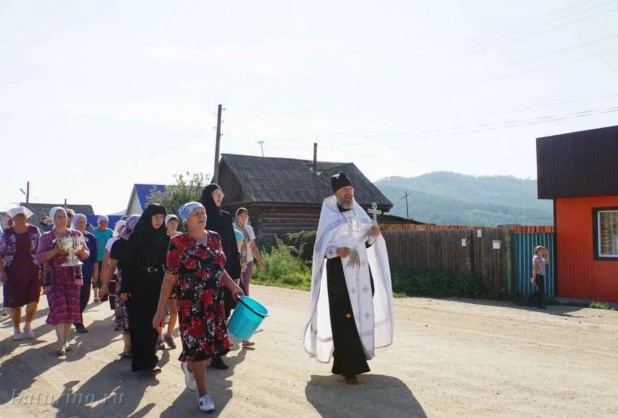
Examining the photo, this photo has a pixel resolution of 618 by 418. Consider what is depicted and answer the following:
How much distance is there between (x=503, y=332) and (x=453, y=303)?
4469mm

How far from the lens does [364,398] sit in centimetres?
555

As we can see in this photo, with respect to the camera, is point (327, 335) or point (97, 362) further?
point (97, 362)

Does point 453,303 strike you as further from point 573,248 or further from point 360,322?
point 360,322

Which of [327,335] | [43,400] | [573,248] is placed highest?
[573,248]

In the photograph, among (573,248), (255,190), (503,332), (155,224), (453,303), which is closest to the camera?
(155,224)

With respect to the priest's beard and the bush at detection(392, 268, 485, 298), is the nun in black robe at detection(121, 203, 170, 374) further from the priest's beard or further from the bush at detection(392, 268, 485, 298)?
the bush at detection(392, 268, 485, 298)

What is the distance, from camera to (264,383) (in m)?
6.18

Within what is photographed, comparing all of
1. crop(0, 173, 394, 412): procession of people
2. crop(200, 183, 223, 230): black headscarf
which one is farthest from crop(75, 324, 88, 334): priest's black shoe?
crop(200, 183, 223, 230): black headscarf

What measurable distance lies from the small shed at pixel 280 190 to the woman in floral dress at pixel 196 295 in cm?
2429

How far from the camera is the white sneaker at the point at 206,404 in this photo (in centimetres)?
518

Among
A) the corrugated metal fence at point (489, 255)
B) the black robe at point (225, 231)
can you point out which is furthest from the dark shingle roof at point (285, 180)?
the black robe at point (225, 231)

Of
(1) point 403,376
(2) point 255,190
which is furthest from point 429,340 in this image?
(2) point 255,190

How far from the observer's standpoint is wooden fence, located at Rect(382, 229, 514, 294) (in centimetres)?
1565

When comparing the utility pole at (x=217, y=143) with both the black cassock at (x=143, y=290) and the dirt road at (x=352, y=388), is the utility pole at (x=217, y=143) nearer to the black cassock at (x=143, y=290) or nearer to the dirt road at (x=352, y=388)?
the dirt road at (x=352, y=388)
